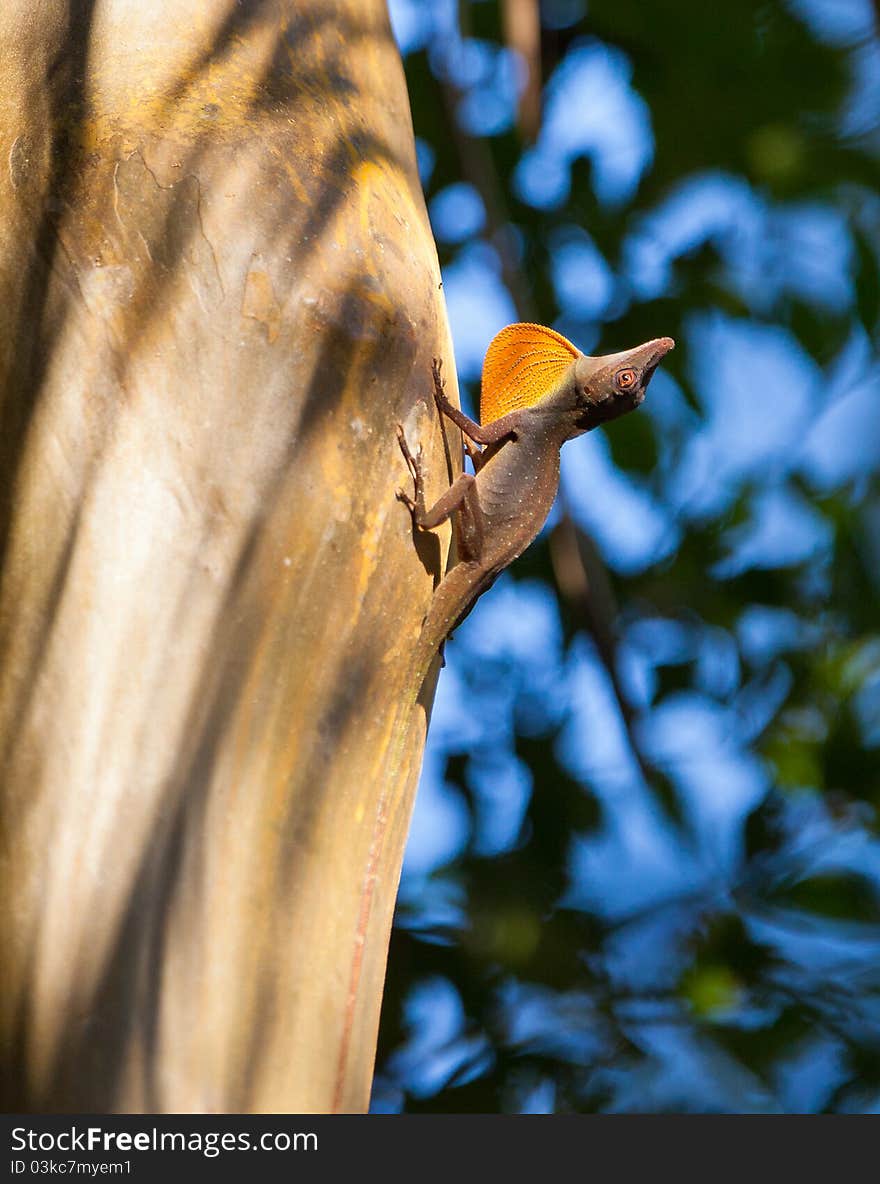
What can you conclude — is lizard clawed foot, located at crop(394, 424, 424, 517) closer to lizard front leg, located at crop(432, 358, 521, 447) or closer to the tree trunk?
the tree trunk

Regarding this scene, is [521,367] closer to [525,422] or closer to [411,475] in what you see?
[525,422]

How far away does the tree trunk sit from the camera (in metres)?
1.34

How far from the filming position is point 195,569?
1454 millimetres

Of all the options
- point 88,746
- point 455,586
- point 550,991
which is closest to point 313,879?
point 88,746

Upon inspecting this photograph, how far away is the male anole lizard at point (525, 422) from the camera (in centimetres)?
232

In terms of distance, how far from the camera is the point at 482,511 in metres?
2.44

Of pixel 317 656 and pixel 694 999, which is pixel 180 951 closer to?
pixel 317 656

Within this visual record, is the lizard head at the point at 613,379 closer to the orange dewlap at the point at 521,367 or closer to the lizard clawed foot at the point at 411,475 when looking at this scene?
the orange dewlap at the point at 521,367

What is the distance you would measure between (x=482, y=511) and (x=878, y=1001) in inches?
83.7

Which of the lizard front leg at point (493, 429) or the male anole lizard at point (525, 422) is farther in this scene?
the lizard front leg at point (493, 429)

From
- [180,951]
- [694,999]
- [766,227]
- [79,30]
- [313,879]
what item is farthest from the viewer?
[766,227]

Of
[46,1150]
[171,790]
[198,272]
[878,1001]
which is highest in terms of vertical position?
[198,272]

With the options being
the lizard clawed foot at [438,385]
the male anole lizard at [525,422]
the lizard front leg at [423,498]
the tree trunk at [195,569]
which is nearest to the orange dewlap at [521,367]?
the male anole lizard at [525,422]

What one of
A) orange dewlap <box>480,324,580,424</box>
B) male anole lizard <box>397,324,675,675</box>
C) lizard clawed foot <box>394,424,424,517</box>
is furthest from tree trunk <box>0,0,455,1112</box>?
orange dewlap <box>480,324,580,424</box>
